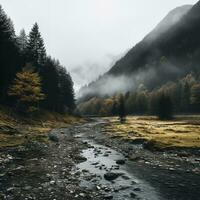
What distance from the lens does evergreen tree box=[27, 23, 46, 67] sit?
92.0 metres

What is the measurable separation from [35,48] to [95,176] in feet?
249

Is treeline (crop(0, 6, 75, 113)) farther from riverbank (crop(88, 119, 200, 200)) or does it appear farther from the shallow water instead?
the shallow water

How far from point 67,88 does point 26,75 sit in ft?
→ 200

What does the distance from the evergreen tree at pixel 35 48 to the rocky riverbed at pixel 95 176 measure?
59697mm

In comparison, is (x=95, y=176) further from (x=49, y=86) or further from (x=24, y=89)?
(x=49, y=86)

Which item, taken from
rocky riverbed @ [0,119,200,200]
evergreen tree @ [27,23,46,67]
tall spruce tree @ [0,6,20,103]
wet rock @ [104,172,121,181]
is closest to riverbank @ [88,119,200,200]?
rocky riverbed @ [0,119,200,200]

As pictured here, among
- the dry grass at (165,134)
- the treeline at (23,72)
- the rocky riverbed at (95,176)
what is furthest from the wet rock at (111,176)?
the treeline at (23,72)

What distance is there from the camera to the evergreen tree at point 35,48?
92.0 meters

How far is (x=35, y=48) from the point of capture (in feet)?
309

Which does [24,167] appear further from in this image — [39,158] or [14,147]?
[14,147]

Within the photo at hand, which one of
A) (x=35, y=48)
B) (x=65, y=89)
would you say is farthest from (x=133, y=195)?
(x=65, y=89)

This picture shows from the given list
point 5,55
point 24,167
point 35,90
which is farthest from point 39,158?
point 5,55

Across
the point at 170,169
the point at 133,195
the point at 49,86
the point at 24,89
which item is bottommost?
the point at 133,195

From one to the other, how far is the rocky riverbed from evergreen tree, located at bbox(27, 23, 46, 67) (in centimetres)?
5970
